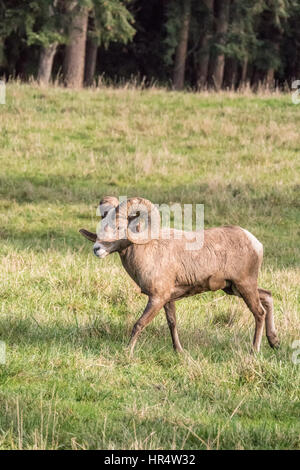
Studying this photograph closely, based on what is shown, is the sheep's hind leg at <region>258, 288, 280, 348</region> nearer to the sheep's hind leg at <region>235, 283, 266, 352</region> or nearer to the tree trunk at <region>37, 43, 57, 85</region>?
the sheep's hind leg at <region>235, 283, 266, 352</region>

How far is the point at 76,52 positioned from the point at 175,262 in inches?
995

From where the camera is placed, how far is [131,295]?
9078mm

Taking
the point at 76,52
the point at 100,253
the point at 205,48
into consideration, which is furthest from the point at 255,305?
the point at 205,48

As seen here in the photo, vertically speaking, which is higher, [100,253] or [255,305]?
[100,253]

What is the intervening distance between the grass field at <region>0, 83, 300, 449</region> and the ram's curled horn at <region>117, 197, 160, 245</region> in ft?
3.39

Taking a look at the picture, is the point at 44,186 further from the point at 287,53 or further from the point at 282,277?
the point at 287,53

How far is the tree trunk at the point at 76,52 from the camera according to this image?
3018 cm

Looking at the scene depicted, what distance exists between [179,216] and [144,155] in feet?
14.6

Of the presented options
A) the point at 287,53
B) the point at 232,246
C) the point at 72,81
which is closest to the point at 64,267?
the point at 232,246

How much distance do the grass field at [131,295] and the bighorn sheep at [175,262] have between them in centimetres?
40

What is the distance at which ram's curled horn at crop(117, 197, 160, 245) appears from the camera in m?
6.82

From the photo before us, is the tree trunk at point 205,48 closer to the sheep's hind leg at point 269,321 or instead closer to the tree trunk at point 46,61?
the tree trunk at point 46,61

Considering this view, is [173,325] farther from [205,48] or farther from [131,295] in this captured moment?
[205,48]

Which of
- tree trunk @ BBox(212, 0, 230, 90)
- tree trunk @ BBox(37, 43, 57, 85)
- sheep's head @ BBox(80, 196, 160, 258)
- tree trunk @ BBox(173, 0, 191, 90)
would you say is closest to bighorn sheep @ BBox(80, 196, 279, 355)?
sheep's head @ BBox(80, 196, 160, 258)
